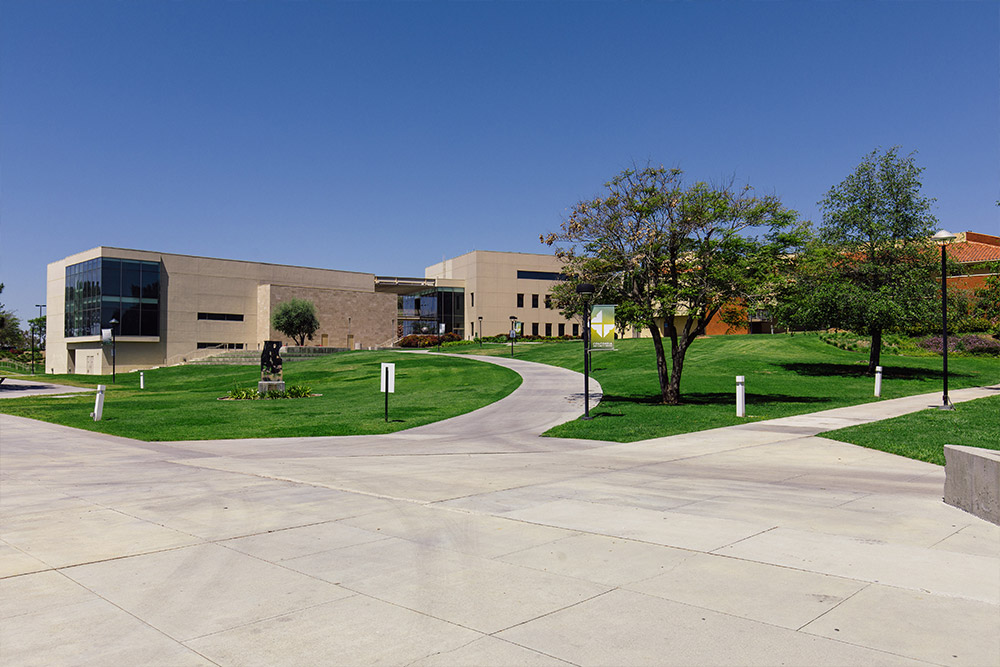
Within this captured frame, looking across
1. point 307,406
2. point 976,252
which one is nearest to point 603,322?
point 307,406

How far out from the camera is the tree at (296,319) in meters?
73.7

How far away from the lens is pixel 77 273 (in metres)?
72.7

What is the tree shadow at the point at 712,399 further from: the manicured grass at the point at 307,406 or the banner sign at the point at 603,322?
the manicured grass at the point at 307,406

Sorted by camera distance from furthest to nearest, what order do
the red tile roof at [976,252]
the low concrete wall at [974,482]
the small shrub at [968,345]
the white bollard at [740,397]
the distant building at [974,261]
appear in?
1. the red tile roof at [976,252]
2. the distant building at [974,261]
3. the small shrub at [968,345]
4. the white bollard at [740,397]
5. the low concrete wall at [974,482]

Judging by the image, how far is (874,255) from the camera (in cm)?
3231

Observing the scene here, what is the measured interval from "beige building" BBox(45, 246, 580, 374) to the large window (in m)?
0.10

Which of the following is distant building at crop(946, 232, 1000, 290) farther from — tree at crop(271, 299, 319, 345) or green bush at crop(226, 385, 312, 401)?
tree at crop(271, 299, 319, 345)

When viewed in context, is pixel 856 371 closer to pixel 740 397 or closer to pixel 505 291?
pixel 740 397

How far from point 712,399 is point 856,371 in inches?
604

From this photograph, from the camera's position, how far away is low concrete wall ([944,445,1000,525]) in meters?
7.23

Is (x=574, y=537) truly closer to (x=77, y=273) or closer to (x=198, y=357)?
(x=198, y=357)

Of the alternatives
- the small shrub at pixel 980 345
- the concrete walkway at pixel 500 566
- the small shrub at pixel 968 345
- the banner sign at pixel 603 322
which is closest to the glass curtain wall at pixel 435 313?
the small shrub at pixel 968 345

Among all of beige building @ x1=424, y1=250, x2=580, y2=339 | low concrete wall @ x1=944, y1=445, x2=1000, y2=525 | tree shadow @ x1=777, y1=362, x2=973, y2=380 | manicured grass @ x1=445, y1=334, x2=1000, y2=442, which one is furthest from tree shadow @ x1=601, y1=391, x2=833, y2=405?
beige building @ x1=424, y1=250, x2=580, y2=339

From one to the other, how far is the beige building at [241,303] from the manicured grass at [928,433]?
44266mm
